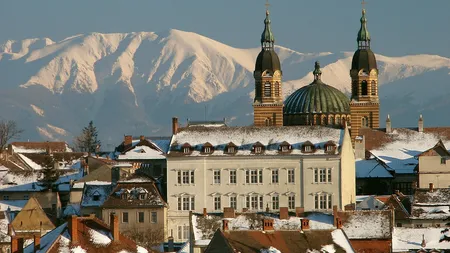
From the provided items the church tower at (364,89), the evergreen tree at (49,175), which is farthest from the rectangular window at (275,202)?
the church tower at (364,89)

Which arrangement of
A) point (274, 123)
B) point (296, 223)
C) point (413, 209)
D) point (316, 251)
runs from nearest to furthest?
→ point (316, 251)
point (296, 223)
point (413, 209)
point (274, 123)

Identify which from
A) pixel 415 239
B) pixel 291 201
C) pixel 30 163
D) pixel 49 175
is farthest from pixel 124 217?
pixel 30 163

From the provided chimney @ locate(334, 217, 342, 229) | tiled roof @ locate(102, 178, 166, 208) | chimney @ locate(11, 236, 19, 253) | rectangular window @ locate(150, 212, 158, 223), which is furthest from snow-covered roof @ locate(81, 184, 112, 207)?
chimney @ locate(334, 217, 342, 229)

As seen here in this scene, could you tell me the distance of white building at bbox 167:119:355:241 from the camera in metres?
130

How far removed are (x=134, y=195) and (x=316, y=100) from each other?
169ft

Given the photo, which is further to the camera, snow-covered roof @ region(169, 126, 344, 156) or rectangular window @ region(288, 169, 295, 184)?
snow-covered roof @ region(169, 126, 344, 156)

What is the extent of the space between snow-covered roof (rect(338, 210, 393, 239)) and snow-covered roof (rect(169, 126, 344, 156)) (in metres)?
20.7

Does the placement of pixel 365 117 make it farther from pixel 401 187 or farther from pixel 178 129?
pixel 178 129

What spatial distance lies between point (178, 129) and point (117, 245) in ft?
127

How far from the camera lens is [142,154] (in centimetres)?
15125

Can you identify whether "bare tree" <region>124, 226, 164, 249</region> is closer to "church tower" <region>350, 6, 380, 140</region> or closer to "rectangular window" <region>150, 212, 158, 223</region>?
"rectangular window" <region>150, 212, 158, 223</region>

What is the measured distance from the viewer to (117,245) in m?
98.0

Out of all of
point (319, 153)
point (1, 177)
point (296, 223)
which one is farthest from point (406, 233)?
point (1, 177)

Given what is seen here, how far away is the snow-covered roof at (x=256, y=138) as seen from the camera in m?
132
